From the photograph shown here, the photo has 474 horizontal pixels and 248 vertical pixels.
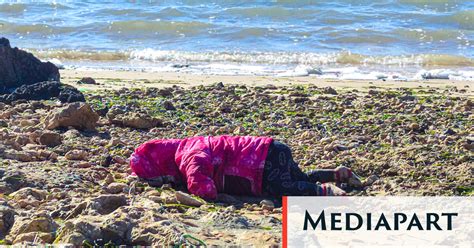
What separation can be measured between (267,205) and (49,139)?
2318mm

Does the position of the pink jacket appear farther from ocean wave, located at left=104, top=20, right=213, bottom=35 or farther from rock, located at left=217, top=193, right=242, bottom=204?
ocean wave, located at left=104, top=20, right=213, bottom=35

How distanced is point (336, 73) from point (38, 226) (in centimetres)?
1112

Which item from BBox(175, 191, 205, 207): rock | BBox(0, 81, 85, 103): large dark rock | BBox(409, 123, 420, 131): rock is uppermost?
BBox(0, 81, 85, 103): large dark rock

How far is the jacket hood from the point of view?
219 inches

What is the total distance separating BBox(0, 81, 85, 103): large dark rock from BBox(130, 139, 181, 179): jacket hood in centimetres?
349

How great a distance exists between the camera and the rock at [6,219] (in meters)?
4.06

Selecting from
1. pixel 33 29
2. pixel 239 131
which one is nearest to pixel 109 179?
pixel 239 131

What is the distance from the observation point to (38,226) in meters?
3.90

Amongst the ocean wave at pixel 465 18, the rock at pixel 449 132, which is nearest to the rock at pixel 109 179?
the rock at pixel 449 132

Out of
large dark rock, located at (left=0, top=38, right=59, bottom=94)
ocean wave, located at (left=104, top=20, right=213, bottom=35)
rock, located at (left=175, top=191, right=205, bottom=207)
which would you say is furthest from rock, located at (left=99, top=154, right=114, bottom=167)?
ocean wave, located at (left=104, top=20, right=213, bottom=35)

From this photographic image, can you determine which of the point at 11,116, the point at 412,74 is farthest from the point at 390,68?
the point at 11,116

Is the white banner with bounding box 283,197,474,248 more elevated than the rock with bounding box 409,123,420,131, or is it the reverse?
the rock with bounding box 409,123,420,131

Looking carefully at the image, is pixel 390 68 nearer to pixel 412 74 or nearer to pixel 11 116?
pixel 412 74

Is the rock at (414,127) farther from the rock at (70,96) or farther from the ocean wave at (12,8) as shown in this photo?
the ocean wave at (12,8)
